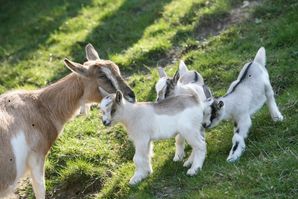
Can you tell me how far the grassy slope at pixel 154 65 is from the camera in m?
5.66

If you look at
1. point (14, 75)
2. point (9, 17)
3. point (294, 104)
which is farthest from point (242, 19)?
point (9, 17)

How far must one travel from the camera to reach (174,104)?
5832 millimetres

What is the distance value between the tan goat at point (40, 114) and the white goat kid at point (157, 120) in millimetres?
260

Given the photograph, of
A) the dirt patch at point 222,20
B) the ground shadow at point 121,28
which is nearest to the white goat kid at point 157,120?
the dirt patch at point 222,20

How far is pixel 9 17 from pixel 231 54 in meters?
6.11

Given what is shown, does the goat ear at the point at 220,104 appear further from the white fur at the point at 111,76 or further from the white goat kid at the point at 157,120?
the white fur at the point at 111,76

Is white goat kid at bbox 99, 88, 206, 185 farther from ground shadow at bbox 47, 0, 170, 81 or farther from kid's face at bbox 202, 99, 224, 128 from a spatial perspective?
ground shadow at bbox 47, 0, 170, 81

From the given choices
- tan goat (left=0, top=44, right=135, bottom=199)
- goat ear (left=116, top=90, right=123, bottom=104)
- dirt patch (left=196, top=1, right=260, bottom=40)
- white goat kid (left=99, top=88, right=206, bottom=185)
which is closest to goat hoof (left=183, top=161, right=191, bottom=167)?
white goat kid (left=99, top=88, right=206, bottom=185)

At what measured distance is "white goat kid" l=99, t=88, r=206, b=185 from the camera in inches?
226

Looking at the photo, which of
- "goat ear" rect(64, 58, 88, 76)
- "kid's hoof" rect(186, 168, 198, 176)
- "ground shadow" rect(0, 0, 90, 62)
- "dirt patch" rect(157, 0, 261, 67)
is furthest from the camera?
"ground shadow" rect(0, 0, 90, 62)

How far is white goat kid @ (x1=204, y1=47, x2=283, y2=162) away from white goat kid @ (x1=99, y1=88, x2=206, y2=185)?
0.23 m

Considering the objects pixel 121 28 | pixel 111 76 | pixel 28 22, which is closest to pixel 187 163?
pixel 111 76

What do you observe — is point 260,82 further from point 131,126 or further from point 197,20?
point 197,20

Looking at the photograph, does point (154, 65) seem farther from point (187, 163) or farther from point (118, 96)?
point (118, 96)
